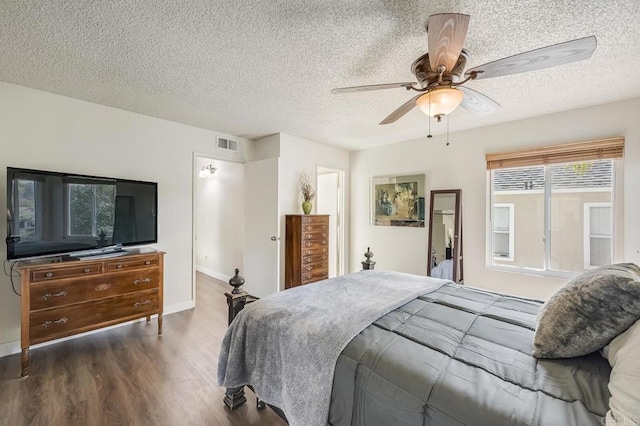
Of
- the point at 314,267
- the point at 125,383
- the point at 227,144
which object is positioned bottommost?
the point at 125,383

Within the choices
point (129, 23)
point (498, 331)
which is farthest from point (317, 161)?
point (498, 331)

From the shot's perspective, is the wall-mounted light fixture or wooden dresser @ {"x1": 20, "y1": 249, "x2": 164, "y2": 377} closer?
wooden dresser @ {"x1": 20, "y1": 249, "x2": 164, "y2": 377}

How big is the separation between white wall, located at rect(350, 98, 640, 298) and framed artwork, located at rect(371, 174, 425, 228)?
0.11 meters

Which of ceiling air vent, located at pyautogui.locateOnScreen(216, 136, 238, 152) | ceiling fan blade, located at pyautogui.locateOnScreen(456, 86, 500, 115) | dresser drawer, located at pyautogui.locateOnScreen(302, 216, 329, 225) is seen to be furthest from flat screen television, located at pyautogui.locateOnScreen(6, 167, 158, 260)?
ceiling fan blade, located at pyautogui.locateOnScreen(456, 86, 500, 115)

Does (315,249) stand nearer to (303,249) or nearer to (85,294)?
(303,249)

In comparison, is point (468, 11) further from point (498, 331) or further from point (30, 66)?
point (30, 66)

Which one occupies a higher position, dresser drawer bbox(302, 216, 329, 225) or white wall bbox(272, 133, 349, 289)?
white wall bbox(272, 133, 349, 289)

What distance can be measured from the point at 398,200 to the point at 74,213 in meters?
4.05

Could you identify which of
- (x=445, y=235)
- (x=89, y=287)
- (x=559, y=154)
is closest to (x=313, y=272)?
(x=445, y=235)

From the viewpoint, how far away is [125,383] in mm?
2078

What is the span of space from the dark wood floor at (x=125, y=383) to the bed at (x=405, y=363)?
30 cm

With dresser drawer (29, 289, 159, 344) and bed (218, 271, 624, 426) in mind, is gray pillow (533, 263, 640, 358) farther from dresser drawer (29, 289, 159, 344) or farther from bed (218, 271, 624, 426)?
dresser drawer (29, 289, 159, 344)

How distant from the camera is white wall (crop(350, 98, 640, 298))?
275 centimetres

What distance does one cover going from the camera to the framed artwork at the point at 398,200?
425cm
